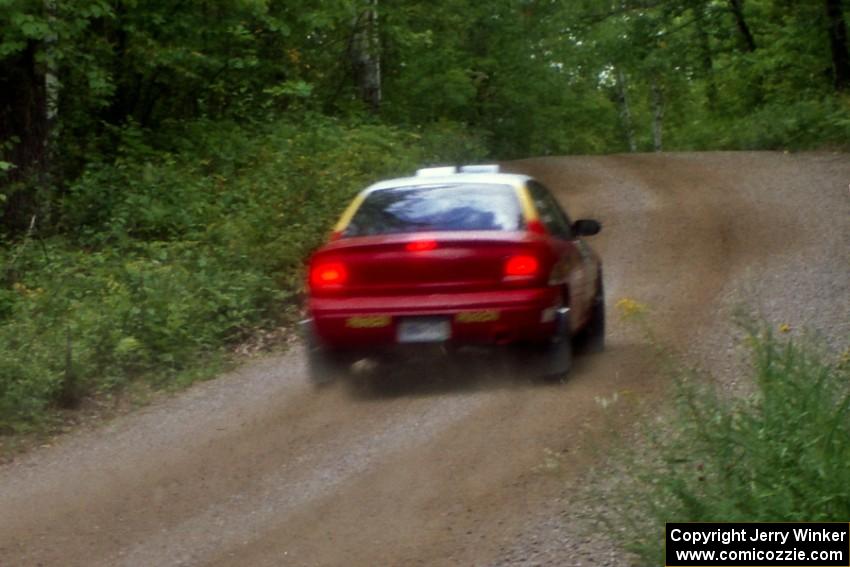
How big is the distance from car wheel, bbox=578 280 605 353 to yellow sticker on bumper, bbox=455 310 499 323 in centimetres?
179

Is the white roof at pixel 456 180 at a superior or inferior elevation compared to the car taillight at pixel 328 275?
superior

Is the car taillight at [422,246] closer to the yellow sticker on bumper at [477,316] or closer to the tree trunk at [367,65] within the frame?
the yellow sticker on bumper at [477,316]

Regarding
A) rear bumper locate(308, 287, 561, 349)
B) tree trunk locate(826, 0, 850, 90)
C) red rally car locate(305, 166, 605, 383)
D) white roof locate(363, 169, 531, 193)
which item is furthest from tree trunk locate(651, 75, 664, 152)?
rear bumper locate(308, 287, 561, 349)

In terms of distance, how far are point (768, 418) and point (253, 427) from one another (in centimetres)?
469

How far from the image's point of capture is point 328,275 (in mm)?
10789

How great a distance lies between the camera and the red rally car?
1048 centimetres

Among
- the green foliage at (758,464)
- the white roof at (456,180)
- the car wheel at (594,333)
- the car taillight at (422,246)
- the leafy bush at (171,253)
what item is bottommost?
the car wheel at (594,333)

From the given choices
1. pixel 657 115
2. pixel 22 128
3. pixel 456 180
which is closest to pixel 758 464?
pixel 456 180

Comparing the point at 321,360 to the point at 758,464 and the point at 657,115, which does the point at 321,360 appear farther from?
the point at 657,115

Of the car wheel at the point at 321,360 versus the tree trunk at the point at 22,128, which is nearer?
the car wheel at the point at 321,360

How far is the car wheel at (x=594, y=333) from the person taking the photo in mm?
12078

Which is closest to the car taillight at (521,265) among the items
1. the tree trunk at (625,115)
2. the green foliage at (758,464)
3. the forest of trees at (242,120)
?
the green foliage at (758,464)

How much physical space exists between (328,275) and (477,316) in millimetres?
1203

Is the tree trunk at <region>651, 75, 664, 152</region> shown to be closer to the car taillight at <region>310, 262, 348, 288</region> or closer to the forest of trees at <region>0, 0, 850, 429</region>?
the forest of trees at <region>0, 0, 850, 429</region>
